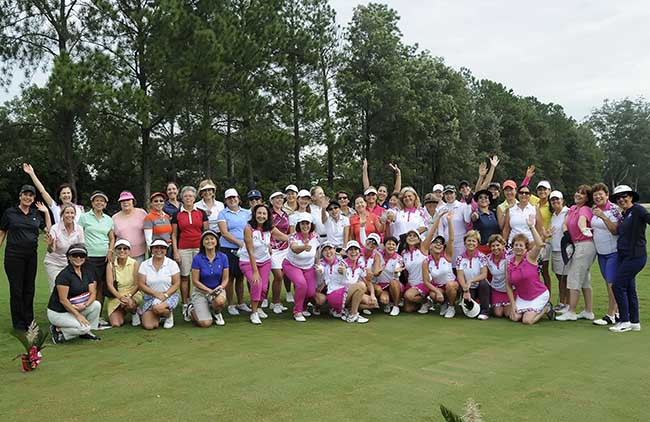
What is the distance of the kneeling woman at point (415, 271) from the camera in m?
7.66

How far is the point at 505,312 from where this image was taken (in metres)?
7.35

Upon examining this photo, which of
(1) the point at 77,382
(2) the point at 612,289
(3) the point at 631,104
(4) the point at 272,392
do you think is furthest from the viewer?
(3) the point at 631,104

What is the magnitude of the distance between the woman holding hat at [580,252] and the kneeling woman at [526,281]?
32cm

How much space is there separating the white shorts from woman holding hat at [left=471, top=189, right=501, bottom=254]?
8.78 ft

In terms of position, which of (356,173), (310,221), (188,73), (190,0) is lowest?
(310,221)

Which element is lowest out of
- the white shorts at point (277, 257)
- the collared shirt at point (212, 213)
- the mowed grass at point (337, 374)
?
the mowed grass at point (337, 374)

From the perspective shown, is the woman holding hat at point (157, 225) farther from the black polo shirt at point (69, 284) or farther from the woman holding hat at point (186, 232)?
the black polo shirt at point (69, 284)

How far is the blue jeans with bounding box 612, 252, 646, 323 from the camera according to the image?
634cm

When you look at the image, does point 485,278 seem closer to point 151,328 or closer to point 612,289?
point 612,289

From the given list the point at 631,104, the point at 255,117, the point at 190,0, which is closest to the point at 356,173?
the point at 255,117

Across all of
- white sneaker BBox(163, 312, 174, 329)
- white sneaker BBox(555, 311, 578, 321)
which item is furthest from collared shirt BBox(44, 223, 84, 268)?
white sneaker BBox(555, 311, 578, 321)

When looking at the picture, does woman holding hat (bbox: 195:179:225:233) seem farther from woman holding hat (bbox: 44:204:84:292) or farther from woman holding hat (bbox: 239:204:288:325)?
woman holding hat (bbox: 44:204:84:292)

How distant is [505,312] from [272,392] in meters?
4.11

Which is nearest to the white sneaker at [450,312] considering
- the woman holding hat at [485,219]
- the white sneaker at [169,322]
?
the woman holding hat at [485,219]
